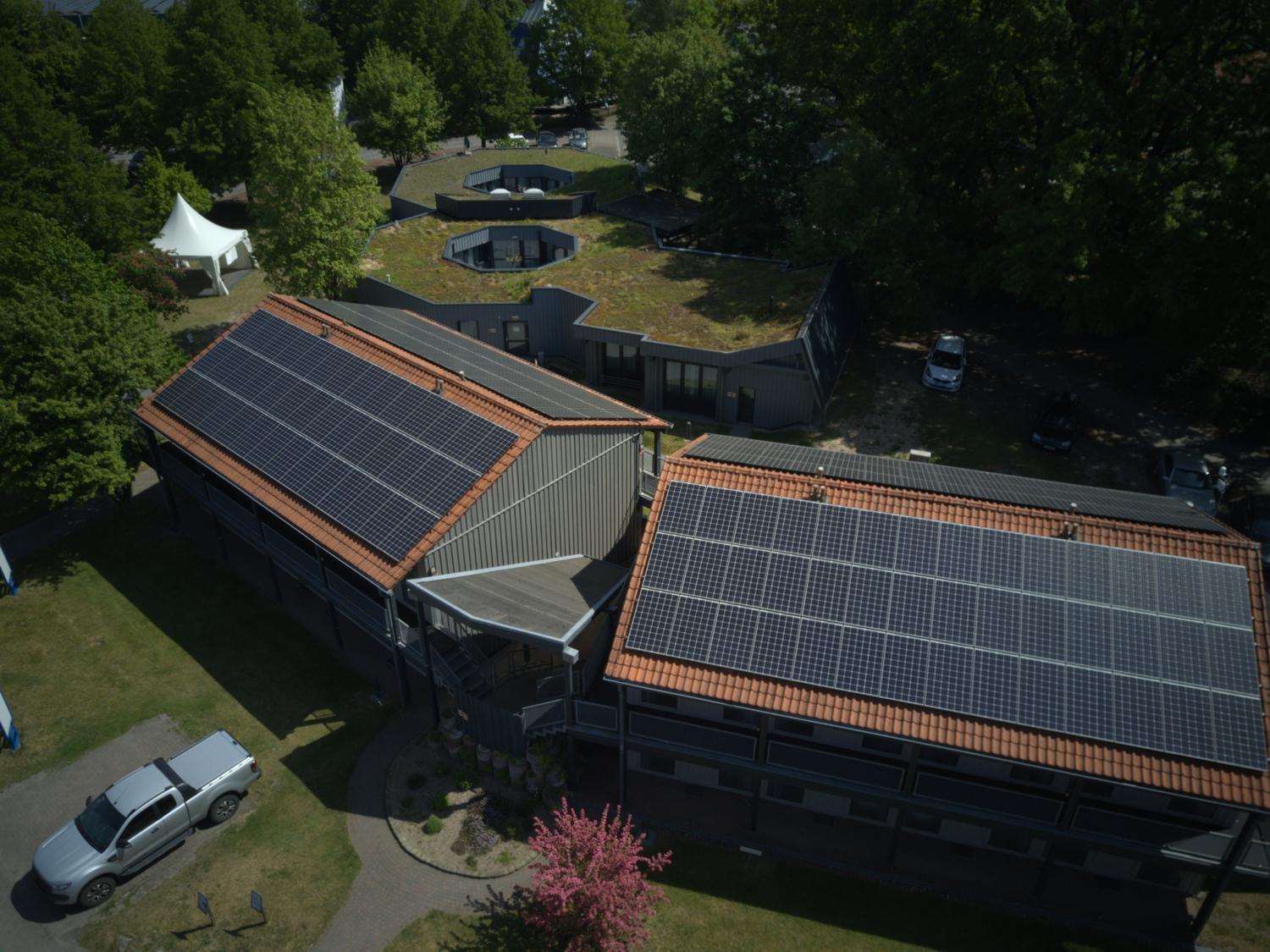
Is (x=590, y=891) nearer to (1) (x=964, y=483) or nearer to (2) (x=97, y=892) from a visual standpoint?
(2) (x=97, y=892)

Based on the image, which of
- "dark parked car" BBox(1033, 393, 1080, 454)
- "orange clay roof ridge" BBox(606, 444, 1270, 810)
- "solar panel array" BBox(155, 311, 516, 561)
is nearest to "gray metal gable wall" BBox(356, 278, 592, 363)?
"solar panel array" BBox(155, 311, 516, 561)

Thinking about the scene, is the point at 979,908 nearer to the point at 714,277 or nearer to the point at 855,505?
the point at 855,505

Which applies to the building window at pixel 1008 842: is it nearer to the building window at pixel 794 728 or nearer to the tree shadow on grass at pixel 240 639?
the building window at pixel 794 728

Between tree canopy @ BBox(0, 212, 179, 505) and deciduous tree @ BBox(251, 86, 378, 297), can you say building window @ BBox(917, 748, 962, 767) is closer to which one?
tree canopy @ BBox(0, 212, 179, 505)

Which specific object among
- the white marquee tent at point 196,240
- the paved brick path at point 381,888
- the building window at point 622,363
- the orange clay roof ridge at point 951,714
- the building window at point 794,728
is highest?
the orange clay roof ridge at point 951,714

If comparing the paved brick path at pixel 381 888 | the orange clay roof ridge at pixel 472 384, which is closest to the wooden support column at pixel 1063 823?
the paved brick path at pixel 381 888
